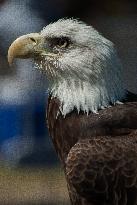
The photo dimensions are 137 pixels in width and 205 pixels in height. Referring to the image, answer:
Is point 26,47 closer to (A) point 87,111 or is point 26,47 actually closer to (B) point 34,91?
(A) point 87,111

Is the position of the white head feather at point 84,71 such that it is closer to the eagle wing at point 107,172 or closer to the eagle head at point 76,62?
→ the eagle head at point 76,62

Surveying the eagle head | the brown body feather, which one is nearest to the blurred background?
the eagle head

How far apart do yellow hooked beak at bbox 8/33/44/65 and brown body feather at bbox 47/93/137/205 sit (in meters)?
0.31

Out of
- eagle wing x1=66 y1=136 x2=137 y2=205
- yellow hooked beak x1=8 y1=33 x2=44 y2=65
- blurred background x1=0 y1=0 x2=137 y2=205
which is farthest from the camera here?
blurred background x1=0 y1=0 x2=137 y2=205

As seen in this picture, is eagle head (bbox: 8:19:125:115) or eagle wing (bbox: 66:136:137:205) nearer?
eagle wing (bbox: 66:136:137:205)

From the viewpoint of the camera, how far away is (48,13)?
289 cm

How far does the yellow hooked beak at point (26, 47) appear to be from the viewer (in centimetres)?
233

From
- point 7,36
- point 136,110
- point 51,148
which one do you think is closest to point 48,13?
point 7,36

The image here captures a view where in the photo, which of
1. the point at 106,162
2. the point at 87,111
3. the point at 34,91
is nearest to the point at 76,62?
the point at 87,111

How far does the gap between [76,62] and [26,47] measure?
17cm

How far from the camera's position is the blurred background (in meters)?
2.87

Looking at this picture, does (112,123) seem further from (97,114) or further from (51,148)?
(51,148)

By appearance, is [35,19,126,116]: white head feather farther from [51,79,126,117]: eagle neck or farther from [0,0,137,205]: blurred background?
[0,0,137,205]: blurred background

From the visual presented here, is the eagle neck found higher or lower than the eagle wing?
higher
